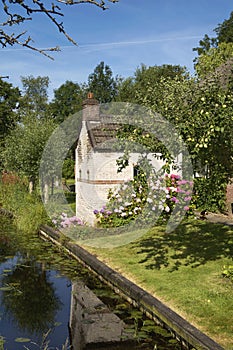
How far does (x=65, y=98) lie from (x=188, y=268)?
4724 cm

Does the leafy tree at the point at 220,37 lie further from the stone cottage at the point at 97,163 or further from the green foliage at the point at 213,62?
the stone cottage at the point at 97,163

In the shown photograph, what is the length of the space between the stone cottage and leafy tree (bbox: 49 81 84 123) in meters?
37.2

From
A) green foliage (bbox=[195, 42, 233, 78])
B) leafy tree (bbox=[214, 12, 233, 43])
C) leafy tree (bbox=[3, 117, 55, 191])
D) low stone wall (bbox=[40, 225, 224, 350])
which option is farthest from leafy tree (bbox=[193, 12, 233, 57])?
low stone wall (bbox=[40, 225, 224, 350])

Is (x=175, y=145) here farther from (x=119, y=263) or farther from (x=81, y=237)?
(x=81, y=237)

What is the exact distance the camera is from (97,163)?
46.2ft

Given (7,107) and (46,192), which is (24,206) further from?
(7,107)

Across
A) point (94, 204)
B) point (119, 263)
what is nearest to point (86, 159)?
point (94, 204)

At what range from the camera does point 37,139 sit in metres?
17.7

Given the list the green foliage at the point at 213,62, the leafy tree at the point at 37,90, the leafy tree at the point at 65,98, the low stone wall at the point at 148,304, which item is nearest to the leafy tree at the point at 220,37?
the green foliage at the point at 213,62

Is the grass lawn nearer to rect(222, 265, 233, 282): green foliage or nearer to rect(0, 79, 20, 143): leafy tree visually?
rect(222, 265, 233, 282): green foliage

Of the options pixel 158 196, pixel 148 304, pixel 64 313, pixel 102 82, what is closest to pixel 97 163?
pixel 158 196

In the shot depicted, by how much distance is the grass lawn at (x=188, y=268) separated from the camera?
6.48 meters

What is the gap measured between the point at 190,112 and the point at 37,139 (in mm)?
11856

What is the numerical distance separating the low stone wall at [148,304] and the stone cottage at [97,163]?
111 inches
